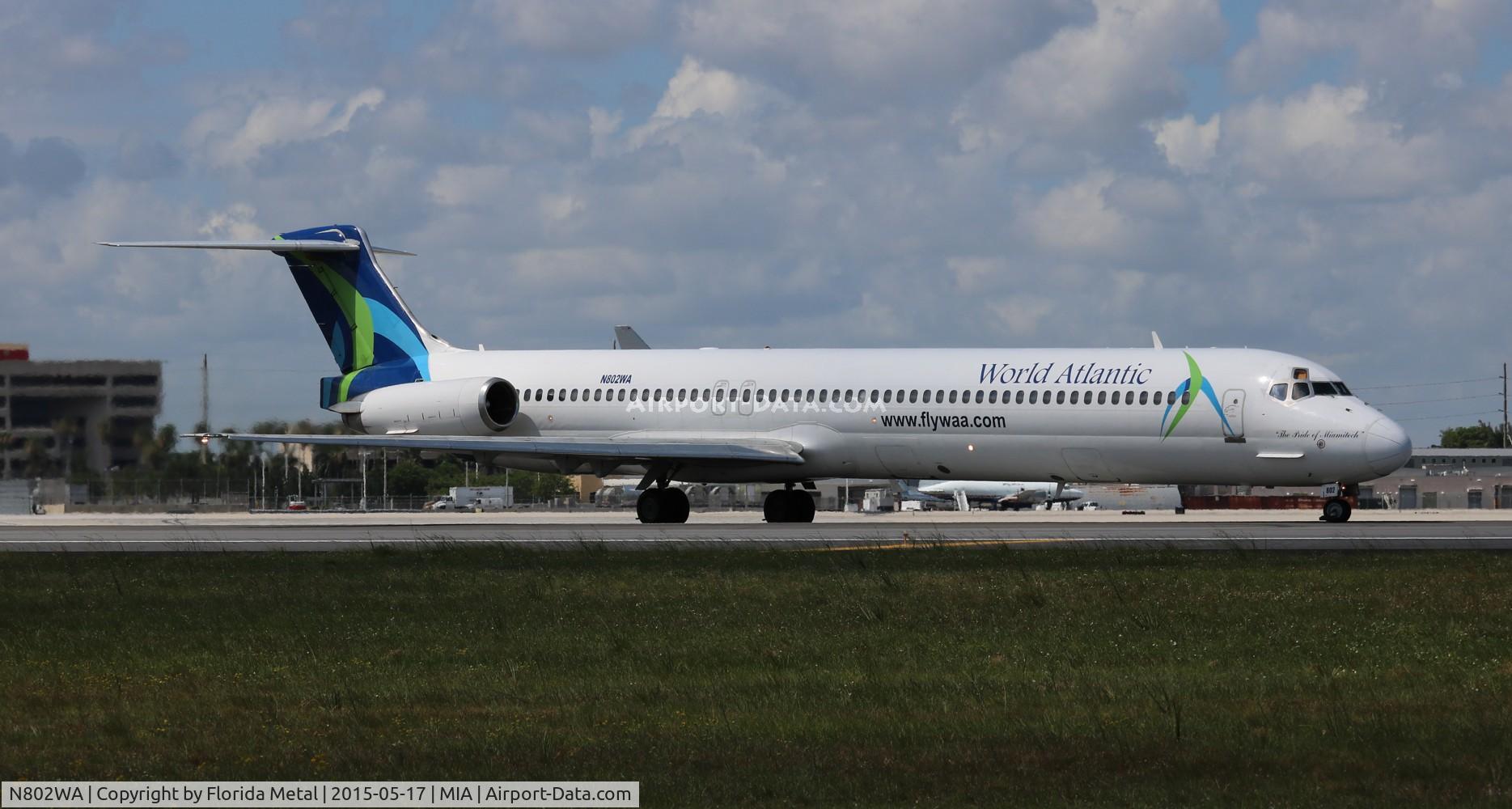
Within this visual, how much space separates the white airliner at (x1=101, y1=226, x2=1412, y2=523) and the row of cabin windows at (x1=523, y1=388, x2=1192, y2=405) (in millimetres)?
38

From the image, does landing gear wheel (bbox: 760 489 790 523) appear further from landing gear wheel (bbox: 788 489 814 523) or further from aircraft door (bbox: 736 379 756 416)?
aircraft door (bbox: 736 379 756 416)

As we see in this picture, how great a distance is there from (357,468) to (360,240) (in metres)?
70.3

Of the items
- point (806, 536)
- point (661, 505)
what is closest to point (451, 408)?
point (661, 505)

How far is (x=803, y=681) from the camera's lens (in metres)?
14.4

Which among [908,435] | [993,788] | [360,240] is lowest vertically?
[993,788]

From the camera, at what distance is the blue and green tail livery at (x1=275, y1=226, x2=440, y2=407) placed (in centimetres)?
4825

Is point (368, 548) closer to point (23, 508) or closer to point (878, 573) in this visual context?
point (878, 573)

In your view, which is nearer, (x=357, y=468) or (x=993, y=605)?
(x=993, y=605)


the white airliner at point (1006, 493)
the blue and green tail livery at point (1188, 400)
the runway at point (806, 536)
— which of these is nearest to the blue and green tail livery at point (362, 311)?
the runway at point (806, 536)

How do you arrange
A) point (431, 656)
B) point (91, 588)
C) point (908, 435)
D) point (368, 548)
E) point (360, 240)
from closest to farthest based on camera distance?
1. point (431, 656)
2. point (91, 588)
3. point (368, 548)
4. point (908, 435)
5. point (360, 240)

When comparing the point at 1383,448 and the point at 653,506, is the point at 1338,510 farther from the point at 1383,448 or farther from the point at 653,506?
the point at 653,506

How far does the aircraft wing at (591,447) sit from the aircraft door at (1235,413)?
9.48m

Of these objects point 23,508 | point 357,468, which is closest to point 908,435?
point 23,508

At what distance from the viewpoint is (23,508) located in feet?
197
